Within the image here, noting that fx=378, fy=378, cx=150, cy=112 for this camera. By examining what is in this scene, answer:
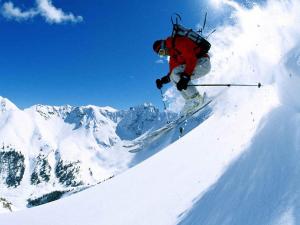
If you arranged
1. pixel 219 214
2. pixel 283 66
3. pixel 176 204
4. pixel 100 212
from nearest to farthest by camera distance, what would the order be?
pixel 219 214
pixel 176 204
pixel 100 212
pixel 283 66

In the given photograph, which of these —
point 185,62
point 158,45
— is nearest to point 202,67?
point 185,62

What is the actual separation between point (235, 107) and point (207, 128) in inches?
55.1

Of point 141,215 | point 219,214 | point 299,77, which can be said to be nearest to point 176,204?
point 141,215

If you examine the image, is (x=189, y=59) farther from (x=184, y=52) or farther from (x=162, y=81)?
(x=162, y=81)

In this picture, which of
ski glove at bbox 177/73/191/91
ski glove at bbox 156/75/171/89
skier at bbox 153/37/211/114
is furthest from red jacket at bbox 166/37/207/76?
ski glove at bbox 156/75/171/89

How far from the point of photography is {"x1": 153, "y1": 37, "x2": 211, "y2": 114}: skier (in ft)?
28.6

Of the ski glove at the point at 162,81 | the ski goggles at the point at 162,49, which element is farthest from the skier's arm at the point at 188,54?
the ski glove at the point at 162,81

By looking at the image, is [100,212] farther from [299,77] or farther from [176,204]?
[299,77]

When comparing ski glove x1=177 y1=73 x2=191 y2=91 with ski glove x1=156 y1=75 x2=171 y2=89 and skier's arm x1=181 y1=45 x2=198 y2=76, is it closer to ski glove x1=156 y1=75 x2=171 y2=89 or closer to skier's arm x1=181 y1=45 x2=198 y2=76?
skier's arm x1=181 y1=45 x2=198 y2=76

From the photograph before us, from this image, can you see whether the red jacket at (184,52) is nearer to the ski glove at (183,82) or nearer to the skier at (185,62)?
Answer: the skier at (185,62)

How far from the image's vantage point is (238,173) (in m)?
7.56

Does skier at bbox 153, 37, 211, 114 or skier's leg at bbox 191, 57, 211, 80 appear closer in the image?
skier at bbox 153, 37, 211, 114

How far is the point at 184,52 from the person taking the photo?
8.77 metres

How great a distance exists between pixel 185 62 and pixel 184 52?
27cm
